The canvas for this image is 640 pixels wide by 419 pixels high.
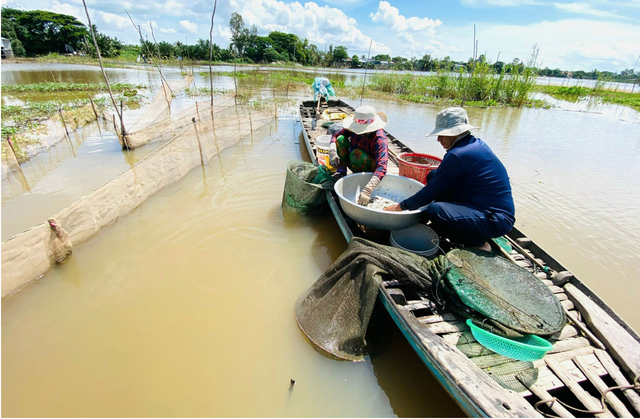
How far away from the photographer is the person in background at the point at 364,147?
2883 mm

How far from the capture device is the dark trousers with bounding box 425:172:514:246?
2168 millimetres

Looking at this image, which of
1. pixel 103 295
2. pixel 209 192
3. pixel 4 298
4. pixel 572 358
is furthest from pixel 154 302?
pixel 572 358

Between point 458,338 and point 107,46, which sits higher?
point 107,46

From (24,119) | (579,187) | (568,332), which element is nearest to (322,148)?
(568,332)

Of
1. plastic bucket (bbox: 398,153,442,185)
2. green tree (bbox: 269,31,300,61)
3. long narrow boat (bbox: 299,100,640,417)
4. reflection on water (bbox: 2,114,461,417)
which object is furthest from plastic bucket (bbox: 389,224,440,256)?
green tree (bbox: 269,31,300,61)

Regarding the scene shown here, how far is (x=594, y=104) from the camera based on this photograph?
48.6 feet

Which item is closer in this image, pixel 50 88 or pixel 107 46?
pixel 50 88

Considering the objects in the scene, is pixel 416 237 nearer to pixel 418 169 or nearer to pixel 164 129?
pixel 418 169

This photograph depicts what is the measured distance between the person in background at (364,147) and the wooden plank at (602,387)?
1.78 m

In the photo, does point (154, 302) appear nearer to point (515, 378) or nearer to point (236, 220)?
point (236, 220)

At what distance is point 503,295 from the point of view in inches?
71.4

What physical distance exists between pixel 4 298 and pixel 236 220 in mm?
2198

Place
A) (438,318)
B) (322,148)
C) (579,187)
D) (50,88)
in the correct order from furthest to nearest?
(50,88), (579,187), (322,148), (438,318)

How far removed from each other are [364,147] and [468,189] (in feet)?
4.21
